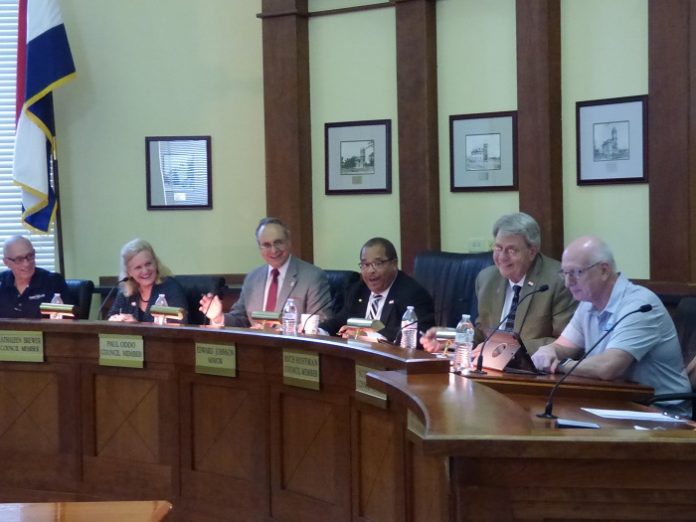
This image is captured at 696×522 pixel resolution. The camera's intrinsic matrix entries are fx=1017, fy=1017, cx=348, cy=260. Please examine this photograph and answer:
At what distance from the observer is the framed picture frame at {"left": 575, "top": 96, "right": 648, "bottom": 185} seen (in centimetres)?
518

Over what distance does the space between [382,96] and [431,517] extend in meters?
3.71

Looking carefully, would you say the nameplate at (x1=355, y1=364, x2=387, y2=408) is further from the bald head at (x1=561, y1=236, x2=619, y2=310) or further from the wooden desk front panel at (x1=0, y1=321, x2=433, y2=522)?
the bald head at (x1=561, y1=236, x2=619, y2=310)

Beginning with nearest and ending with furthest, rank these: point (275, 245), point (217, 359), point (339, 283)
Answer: point (217, 359) < point (275, 245) < point (339, 283)

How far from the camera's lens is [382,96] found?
6219mm

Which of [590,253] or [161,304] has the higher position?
[590,253]

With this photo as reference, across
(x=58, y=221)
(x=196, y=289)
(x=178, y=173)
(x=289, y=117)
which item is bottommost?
(x=196, y=289)

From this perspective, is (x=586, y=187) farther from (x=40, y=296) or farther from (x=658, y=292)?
(x=40, y=296)

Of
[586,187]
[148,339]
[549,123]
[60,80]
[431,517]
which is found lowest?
[431,517]

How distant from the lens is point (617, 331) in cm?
361

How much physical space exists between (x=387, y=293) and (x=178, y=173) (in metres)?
2.35

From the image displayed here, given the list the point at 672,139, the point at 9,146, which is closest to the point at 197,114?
the point at 9,146

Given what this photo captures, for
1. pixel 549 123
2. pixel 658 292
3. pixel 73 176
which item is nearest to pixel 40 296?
pixel 73 176

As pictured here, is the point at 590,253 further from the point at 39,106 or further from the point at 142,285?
the point at 39,106

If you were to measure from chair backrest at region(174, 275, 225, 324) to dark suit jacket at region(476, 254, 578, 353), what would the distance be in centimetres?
180
